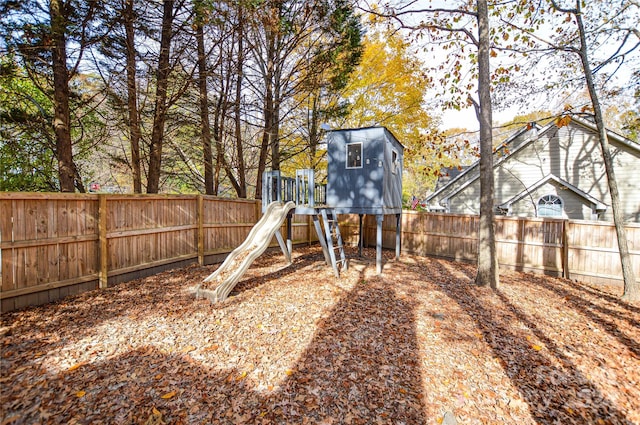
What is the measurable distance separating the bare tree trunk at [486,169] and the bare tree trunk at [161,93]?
805 centimetres

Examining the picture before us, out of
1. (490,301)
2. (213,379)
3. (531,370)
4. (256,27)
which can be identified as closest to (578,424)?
(531,370)

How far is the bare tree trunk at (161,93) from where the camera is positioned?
7977mm

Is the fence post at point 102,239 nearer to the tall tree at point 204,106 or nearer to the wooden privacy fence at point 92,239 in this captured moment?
the wooden privacy fence at point 92,239

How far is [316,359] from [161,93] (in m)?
8.68

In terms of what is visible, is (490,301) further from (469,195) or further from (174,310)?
(469,195)

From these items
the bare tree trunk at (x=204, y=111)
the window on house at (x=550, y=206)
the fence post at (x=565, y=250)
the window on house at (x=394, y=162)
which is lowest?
the fence post at (x=565, y=250)

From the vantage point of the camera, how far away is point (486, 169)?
6.39 meters

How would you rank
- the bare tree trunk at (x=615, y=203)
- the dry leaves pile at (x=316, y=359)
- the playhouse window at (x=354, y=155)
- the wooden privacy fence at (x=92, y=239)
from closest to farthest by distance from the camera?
the dry leaves pile at (x=316, y=359) < the wooden privacy fence at (x=92, y=239) < the bare tree trunk at (x=615, y=203) < the playhouse window at (x=354, y=155)

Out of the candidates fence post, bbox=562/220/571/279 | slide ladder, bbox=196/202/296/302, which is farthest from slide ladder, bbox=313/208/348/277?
fence post, bbox=562/220/571/279

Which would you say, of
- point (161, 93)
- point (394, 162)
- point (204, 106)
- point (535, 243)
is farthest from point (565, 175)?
point (161, 93)

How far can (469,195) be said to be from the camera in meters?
14.0

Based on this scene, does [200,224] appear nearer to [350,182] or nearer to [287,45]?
[350,182]

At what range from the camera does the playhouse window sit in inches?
307

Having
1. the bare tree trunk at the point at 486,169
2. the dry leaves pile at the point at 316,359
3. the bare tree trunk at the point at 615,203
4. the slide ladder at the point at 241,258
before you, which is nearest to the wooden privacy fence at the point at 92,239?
the dry leaves pile at the point at 316,359
